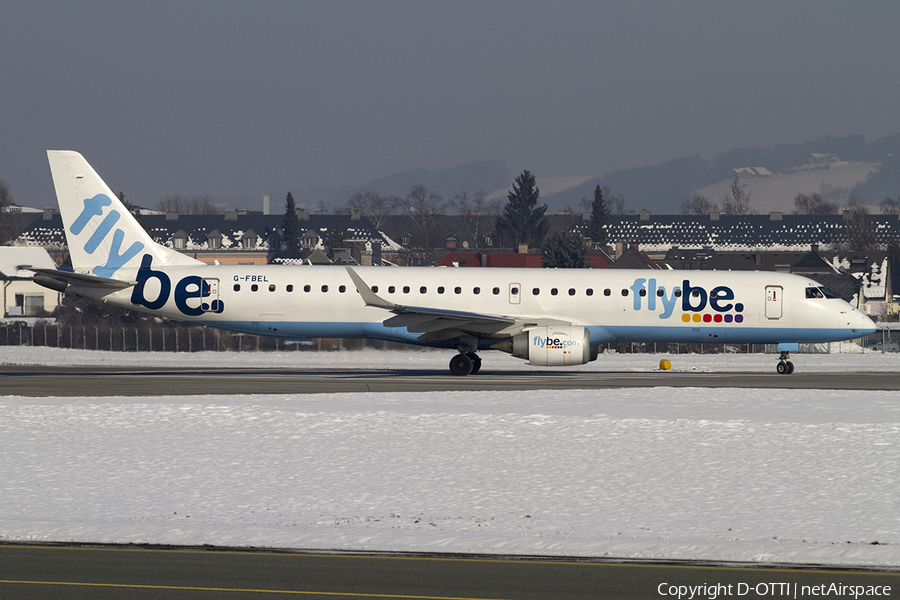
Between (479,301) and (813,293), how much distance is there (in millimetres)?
11330

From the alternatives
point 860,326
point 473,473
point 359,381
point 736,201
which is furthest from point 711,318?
point 736,201

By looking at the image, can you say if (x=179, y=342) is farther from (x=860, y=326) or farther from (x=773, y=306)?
(x=860, y=326)

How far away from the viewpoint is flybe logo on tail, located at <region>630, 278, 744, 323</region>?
32.5 metres

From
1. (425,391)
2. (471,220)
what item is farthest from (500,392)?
(471,220)

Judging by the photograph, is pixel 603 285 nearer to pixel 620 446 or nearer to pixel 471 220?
pixel 620 446

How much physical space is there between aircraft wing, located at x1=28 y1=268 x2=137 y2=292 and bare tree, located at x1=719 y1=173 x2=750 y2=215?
155 m

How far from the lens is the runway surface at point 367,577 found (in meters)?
9.35

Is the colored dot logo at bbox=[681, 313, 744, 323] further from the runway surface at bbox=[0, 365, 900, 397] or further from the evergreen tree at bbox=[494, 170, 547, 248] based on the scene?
the evergreen tree at bbox=[494, 170, 547, 248]

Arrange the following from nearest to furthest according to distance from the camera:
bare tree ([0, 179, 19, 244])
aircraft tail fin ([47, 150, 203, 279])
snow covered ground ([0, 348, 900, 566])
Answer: snow covered ground ([0, 348, 900, 566]) < aircraft tail fin ([47, 150, 203, 279]) < bare tree ([0, 179, 19, 244])

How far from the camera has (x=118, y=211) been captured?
34906 mm

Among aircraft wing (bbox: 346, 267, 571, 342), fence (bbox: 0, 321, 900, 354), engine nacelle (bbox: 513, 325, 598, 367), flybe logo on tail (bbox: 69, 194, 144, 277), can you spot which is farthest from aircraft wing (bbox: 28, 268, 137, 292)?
fence (bbox: 0, 321, 900, 354)

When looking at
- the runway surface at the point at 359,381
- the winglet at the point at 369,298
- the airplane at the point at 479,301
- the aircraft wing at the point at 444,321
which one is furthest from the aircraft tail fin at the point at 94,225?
the aircraft wing at the point at 444,321

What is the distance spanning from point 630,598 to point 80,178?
30190 millimetres

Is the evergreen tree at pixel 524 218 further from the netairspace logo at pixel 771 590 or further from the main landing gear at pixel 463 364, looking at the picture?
the netairspace logo at pixel 771 590
